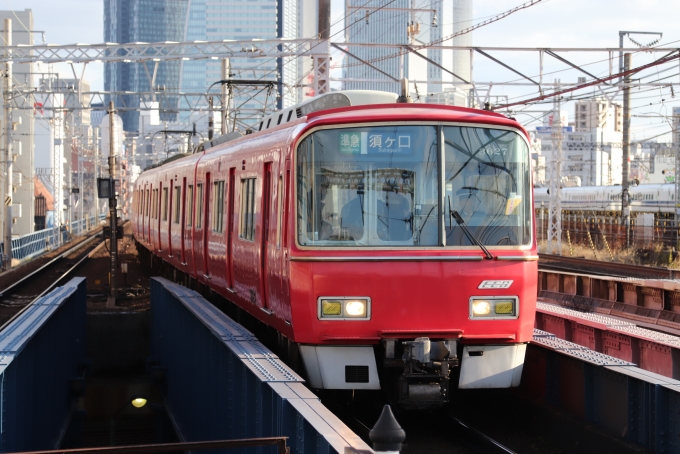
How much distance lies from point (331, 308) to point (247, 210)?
293cm

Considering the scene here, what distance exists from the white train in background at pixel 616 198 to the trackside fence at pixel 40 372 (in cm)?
4071

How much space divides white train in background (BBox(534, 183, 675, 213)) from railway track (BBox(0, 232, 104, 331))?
91.7ft

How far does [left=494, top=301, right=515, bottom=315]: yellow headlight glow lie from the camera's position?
803 cm

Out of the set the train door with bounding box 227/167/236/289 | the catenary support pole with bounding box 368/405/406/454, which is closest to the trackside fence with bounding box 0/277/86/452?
the train door with bounding box 227/167/236/289

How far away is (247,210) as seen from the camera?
10.5m

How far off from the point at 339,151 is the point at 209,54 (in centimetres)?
1773

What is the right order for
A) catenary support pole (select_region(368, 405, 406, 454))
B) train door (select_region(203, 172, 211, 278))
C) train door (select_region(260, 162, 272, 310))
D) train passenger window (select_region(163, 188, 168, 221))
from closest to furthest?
catenary support pole (select_region(368, 405, 406, 454)) < train door (select_region(260, 162, 272, 310)) < train door (select_region(203, 172, 211, 278)) < train passenger window (select_region(163, 188, 168, 221))

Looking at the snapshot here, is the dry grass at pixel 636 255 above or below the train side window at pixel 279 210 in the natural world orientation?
below

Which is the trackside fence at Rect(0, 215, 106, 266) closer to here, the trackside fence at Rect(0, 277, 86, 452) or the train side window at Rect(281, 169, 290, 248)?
the trackside fence at Rect(0, 277, 86, 452)

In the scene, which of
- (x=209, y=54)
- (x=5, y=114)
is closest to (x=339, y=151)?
(x=209, y=54)

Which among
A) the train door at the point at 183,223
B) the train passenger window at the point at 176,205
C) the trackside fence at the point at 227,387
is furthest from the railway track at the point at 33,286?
the trackside fence at the point at 227,387

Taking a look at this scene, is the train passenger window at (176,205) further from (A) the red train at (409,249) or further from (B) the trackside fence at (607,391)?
(B) the trackside fence at (607,391)

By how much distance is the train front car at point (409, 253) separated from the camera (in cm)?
782

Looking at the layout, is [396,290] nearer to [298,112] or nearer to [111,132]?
[298,112]
